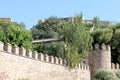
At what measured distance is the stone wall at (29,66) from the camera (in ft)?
53.5

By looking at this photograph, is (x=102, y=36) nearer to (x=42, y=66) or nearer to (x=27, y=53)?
(x=42, y=66)

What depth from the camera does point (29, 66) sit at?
61.2ft

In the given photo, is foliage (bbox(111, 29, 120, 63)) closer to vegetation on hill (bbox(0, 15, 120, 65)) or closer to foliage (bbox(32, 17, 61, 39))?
vegetation on hill (bbox(0, 15, 120, 65))

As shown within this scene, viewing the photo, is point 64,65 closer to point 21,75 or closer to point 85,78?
point 85,78

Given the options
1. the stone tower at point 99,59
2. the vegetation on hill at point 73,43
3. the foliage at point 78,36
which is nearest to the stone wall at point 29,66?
the vegetation on hill at point 73,43

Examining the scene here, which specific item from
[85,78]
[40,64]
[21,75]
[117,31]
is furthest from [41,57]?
[117,31]

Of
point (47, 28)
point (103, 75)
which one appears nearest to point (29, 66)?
point (103, 75)

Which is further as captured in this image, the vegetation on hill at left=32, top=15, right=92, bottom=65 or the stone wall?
the vegetation on hill at left=32, top=15, right=92, bottom=65

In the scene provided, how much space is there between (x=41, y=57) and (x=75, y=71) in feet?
17.5

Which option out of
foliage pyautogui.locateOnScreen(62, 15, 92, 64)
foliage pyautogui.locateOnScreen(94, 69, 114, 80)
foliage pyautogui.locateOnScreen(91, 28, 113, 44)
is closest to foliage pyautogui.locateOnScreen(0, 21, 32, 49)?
foliage pyautogui.locateOnScreen(62, 15, 92, 64)

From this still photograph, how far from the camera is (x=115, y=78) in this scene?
27.1 meters

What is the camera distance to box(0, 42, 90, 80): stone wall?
641 inches

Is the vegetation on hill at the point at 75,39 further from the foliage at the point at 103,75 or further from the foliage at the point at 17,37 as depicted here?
the foliage at the point at 103,75

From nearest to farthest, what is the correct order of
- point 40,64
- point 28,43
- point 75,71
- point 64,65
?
point 40,64, point 64,65, point 75,71, point 28,43
